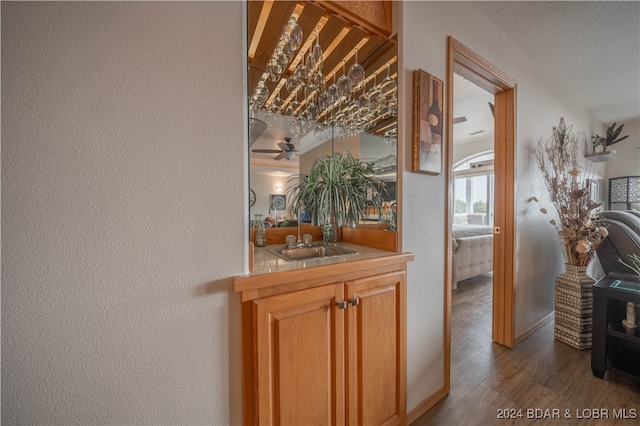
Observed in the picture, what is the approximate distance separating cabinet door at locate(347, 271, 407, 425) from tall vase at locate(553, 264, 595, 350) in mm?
1953

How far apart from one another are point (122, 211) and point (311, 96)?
1.43 m

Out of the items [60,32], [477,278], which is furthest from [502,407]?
[477,278]

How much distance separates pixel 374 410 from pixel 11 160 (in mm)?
1619

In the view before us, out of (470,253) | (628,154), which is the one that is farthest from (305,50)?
(628,154)

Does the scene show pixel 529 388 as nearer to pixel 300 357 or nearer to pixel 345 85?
pixel 300 357

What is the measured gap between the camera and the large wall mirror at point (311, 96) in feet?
4.37

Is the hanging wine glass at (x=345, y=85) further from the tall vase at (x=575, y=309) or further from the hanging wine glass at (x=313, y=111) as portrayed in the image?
Answer: the tall vase at (x=575, y=309)

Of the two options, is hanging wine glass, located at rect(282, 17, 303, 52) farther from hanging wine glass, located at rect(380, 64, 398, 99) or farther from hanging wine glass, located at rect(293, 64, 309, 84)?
hanging wine glass, located at rect(380, 64, 398, 99)

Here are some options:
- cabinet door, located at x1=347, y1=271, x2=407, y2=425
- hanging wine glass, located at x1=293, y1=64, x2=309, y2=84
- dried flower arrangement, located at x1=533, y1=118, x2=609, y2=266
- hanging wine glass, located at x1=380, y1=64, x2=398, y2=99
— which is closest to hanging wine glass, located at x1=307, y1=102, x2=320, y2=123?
hanging wine glass, located at x1=293, y1=64, x2=309, y2=84

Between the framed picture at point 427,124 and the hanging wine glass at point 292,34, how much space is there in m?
0.68

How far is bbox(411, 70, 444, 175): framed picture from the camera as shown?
1.33 metres

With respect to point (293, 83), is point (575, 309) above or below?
below

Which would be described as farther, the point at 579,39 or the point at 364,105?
the point at 579,39

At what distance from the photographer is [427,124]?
4.51 ft
